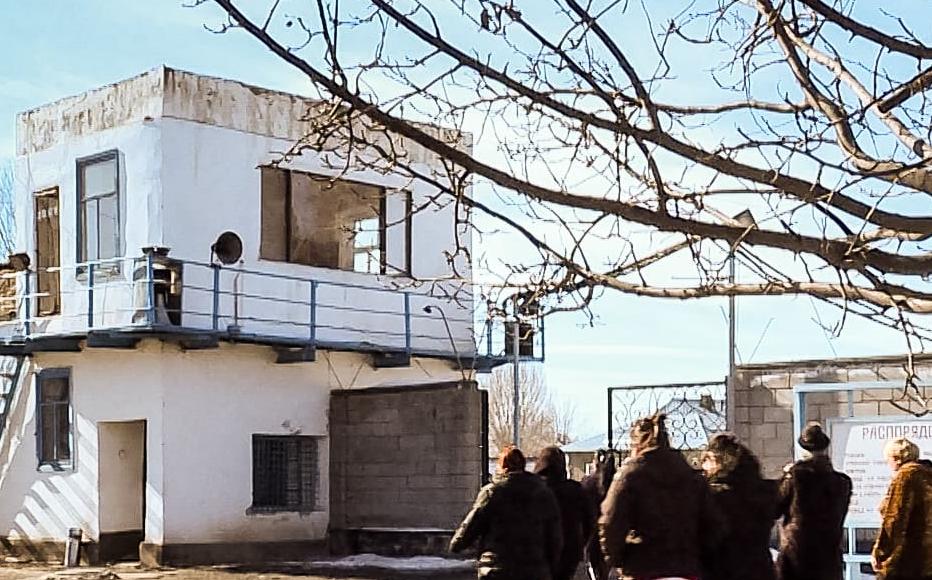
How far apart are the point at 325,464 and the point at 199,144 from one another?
17.2 ft

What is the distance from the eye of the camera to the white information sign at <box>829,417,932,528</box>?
46.3 feet

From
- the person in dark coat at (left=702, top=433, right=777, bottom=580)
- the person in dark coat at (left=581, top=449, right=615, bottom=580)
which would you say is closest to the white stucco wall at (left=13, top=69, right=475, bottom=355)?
the person in dark coat at (left=581, top=449, right=615, bottom=580)

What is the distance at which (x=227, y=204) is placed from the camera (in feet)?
73.3

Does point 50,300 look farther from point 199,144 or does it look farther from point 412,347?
point 412,347

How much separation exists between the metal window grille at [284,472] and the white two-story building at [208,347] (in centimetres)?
3

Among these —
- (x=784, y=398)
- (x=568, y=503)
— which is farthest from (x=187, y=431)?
(x=568, y=503)

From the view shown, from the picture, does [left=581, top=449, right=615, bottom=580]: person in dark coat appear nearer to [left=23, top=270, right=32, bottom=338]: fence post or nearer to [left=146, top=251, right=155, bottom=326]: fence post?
[left=146, top=251, right=155, bottom=326]: fence post

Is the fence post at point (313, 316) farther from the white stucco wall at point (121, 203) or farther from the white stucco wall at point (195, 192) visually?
the white stucco wall at point (121, 203)

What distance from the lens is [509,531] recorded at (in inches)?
400

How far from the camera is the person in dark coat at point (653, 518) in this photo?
26.6 ft

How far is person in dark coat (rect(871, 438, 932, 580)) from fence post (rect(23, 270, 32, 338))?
15.9 m

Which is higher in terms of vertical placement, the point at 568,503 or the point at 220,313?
the point at 220,313

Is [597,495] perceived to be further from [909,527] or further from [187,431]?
[187,431]

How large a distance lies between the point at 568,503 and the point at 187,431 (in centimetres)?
1107
